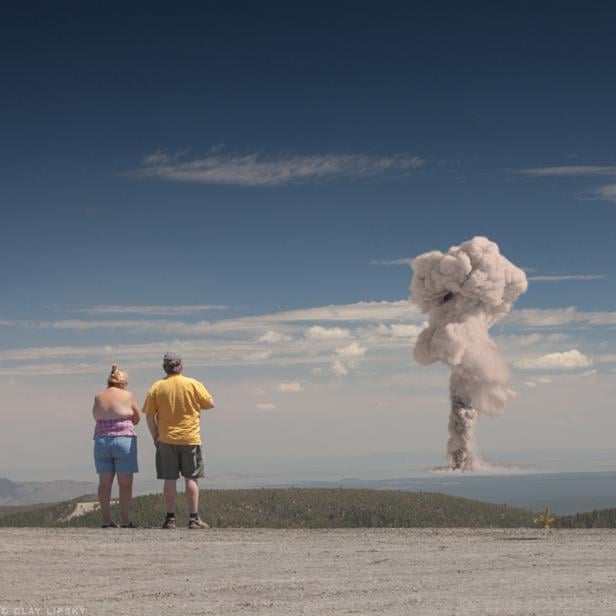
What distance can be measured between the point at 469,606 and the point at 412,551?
176 inches

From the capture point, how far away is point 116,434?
59.6ft

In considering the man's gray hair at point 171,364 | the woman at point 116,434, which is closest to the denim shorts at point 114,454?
the woman at point 116,434

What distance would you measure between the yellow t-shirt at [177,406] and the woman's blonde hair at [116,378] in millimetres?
874

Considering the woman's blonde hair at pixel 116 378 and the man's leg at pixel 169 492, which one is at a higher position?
the woman's blonde hair at pixel 116 378

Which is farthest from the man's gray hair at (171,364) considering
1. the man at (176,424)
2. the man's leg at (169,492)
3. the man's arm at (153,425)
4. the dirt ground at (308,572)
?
the dirt ground at (308,572)

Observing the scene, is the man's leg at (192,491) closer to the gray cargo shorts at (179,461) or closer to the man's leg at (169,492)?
the gray cargo shorts at (179,461)

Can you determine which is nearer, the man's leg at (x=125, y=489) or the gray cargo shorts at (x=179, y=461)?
the gray cargo shorts at (x=179, y=461)

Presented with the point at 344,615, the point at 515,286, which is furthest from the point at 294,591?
the point at 515,286

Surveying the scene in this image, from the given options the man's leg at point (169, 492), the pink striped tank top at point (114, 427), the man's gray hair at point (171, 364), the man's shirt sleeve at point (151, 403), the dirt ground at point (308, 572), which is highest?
the man's gray hair at point (171, 364)

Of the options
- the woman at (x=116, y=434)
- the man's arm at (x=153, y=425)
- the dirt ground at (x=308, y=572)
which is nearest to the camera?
the dirt ground at (x=308, y=572)

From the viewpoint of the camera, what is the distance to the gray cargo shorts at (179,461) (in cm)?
1762

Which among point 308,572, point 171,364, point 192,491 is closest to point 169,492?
point 192,491

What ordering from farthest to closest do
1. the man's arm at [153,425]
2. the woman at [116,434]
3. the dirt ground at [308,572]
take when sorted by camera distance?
the woman at [116,434], the man's arm at [153,425], the dirt ground at [308,572]

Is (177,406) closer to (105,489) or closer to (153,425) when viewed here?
(153,425)
